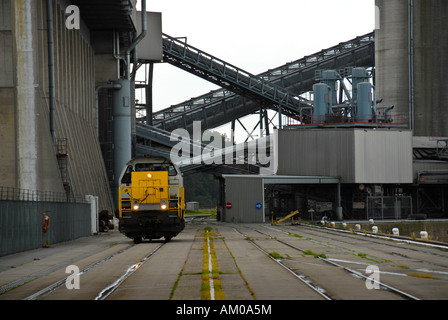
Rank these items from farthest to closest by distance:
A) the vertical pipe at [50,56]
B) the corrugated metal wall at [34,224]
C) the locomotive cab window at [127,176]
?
the vertical pipe at [50,56] < the locomotive cab window at [127,176] < the corrugated metal wall at [34,224]

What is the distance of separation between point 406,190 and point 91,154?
99.4 feet

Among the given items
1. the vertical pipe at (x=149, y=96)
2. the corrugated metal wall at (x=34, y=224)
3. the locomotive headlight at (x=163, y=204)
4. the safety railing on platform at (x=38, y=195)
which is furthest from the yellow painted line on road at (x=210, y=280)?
the vertical pipe at (x=149, y=96)

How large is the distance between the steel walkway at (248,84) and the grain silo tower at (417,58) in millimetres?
4109

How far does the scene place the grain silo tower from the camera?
8038 centimetres

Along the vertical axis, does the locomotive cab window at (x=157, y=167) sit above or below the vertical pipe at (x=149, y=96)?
below

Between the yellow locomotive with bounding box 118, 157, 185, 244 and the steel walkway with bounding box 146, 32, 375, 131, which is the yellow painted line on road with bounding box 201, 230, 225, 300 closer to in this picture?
the yellow locomotive with bounding box 118, 157, 185, 244

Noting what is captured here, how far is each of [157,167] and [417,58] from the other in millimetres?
56005

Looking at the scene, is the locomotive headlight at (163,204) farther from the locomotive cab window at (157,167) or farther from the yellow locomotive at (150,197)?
the locomotive cab window at (157,167)

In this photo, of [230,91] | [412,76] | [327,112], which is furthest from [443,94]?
[230,91]

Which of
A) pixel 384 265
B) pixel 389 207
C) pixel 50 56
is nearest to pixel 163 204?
pixel 384 265

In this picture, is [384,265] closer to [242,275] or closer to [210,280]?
[242,275]

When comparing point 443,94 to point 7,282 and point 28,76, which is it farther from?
point 7,282

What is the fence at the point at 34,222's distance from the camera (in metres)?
27.6

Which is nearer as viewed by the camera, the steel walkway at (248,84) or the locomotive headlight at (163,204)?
the locomotive headlight at (163,204)
